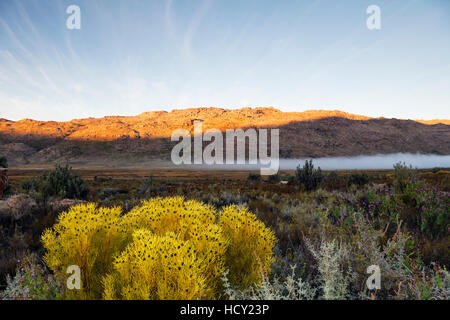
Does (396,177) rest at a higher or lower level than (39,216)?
higher

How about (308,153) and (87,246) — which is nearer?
(87,246)

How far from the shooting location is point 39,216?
6863 millimetres

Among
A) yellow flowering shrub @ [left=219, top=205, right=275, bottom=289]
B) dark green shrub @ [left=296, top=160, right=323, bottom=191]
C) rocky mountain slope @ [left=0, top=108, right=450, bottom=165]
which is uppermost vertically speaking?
rocky mountain slope @ [left=0, top=108, right=450, bottom=165]

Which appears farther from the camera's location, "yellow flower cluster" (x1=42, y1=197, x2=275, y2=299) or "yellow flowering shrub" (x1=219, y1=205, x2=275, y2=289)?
"yellow flowering shrub" (x1=219, y1=205, x2=275, y2=289)

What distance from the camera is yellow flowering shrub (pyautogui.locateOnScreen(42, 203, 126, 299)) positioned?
Answer: 2047mm

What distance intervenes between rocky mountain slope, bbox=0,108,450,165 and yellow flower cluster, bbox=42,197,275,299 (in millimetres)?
100469

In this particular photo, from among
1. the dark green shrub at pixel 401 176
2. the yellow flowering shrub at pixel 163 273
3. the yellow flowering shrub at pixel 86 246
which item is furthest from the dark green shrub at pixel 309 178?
the yellow flowering shrub at pixel 163 273

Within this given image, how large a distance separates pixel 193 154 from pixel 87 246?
10625cm

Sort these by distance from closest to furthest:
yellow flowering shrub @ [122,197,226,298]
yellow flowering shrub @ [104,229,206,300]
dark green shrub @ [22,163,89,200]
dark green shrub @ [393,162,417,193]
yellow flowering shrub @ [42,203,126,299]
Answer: yellow flowering shrub @ [104,229,206,300] → yellow flowering shrub @ [122,197,226,298] → yellow flowering shrub @ [42,203,126,299] → dark green shrub @ [393,162,417,193] → dark green shrub @ [22,163,89,200]

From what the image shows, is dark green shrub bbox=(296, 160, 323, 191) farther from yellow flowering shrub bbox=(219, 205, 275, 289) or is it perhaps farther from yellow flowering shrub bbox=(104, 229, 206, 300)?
yellow flowering shrub bbox=(104, 229, 206, 300)

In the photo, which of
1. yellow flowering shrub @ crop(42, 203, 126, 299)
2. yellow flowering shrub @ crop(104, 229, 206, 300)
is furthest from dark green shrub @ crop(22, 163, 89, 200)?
yellow flowering shrub @ crop(104, 229, 206, 300)
